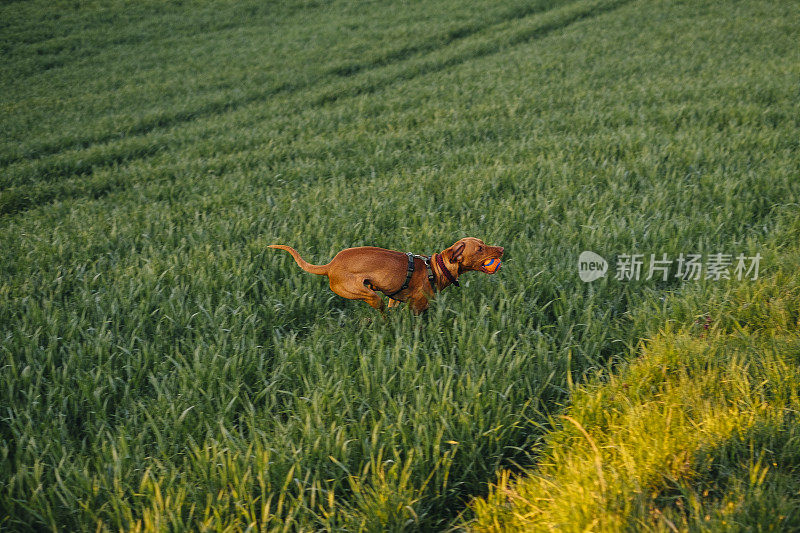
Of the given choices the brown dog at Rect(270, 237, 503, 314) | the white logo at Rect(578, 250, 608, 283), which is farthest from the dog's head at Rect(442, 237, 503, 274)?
the white logo at Rect(578, 250, 608, 283)

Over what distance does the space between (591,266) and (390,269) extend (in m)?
1.31

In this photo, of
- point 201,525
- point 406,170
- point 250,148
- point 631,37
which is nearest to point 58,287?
point 201,525

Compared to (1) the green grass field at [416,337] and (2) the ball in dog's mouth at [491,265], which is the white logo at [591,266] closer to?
(1) the green grass field at [416,337]

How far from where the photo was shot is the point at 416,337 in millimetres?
2164

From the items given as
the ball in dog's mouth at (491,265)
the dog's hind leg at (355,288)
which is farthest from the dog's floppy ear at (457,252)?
the dog's hind leg at (355,288)

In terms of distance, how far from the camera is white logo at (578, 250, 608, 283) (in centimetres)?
275

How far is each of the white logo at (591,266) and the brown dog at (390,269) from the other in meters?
0.82

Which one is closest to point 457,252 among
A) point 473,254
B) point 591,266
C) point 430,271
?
point 473,254

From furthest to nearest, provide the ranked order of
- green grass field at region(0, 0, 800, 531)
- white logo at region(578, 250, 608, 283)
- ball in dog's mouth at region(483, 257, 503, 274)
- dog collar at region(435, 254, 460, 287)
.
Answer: white logo at region(578, 250, 608, 283)
dog collar at region(435, 254, 460, 287)
ball in dog's mouth at region(483, 257, 503, 274)
green grass field at region(0, 0, 800, 531)

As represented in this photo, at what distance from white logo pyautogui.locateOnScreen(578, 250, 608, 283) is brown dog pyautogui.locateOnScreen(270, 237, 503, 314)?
2.68 feet

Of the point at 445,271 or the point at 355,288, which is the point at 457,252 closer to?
the point at 445,271

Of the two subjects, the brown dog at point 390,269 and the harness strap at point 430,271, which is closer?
the brown dog at point 390,269

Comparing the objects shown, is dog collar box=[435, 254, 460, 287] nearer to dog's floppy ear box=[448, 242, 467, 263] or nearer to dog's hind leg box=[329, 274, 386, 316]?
dog's floppy ear box=[448, 242, 467, 263]

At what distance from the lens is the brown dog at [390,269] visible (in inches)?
84.5
